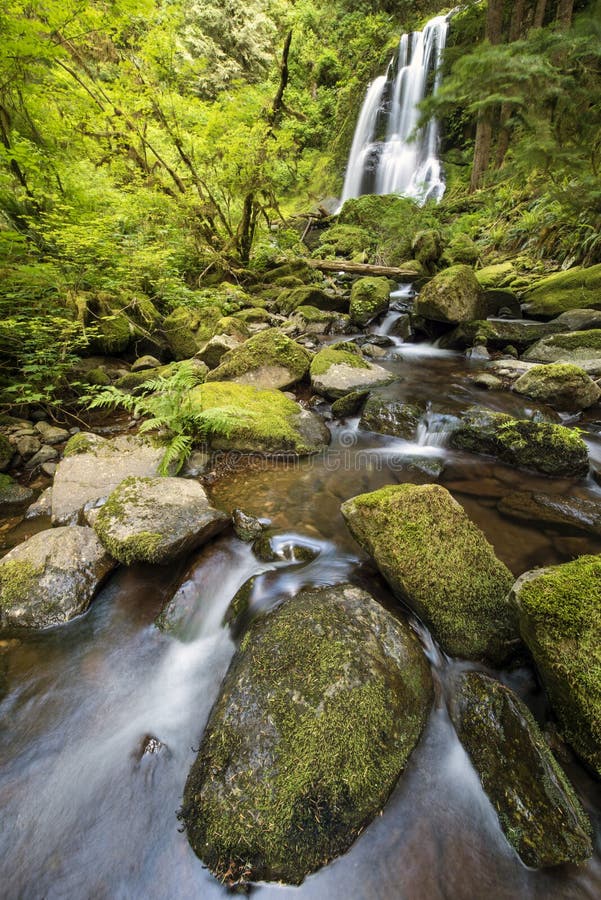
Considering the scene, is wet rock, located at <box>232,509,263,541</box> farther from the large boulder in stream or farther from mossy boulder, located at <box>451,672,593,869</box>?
mossy boulder, located at <box>451,672,593,869</box>

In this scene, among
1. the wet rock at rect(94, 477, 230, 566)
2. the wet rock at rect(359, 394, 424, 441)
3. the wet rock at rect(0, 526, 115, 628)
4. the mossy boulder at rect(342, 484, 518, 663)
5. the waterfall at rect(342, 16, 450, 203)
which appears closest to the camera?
the mossy boulder at rect(342, 484, 518, 663)

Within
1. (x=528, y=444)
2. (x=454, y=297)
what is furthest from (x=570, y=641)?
(x=454, y=297)

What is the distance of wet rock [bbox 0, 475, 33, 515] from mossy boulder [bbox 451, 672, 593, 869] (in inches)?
166

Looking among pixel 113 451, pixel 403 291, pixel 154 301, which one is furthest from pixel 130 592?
pixel 403 291

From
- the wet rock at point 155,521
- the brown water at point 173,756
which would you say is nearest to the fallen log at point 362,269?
the brown water at point 173,756

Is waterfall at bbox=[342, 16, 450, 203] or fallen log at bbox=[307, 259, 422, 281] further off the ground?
waterfall at bbox=[342, 16, 450, 203]

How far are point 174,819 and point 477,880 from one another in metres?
1.33

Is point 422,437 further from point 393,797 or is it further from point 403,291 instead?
point 403,291

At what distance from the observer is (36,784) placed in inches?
74.4

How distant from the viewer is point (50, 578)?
273 centimetres

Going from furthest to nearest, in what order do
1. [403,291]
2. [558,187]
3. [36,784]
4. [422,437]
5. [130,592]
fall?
[403,291] → [558,187] → [422,437] → [130,592] → [36,784]

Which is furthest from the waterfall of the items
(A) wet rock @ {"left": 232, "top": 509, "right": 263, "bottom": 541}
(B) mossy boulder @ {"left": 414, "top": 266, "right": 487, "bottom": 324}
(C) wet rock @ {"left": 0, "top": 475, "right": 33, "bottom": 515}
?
(C) wet rock @ {"left": 0, "top": 475, "right": 33, "bottom": 515}

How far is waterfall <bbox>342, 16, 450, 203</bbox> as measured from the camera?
62.0 ft

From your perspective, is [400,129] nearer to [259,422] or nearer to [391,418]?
[391,418]
